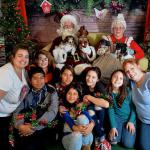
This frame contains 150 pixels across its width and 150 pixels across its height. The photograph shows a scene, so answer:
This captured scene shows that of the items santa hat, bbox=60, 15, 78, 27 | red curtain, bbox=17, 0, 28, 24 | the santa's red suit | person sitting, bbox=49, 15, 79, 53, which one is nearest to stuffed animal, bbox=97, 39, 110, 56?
the santa's red suit

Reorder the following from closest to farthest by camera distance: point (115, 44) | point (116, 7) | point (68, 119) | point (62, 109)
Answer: point (68, 119) < point (62, 109) < point (115, 44) < point (116, 7)

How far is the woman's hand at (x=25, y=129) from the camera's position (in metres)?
2.47

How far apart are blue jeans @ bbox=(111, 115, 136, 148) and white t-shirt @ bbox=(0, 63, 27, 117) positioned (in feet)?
3.25

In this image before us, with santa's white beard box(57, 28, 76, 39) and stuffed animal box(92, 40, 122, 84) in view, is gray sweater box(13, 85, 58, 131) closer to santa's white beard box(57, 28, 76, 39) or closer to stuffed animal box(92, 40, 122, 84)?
stuffed animal box(92, 40, 122, 84)

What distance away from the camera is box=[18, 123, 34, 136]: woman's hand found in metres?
→ 2.47

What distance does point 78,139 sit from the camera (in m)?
2.42

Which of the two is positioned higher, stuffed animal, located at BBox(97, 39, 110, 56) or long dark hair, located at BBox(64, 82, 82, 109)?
stuffed animal, located at BBox(97, 39, 110, 56)

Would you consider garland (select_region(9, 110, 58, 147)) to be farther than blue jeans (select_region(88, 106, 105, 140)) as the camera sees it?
No

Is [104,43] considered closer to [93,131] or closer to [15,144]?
[93,131]

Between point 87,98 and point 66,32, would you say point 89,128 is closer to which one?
point 87,98

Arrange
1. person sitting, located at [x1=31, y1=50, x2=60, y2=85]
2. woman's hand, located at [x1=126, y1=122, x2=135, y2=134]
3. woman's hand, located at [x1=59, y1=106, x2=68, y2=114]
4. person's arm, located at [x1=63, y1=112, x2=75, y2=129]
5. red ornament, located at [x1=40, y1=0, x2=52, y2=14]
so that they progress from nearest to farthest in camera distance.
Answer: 1. person's arm, located at [x1=63, y1=112, x2=75, y2=129]
2. woman's hand, located at [x1=59, y1=106, x2=68, y2=114]
3. woman's hand, located at [x1=126, y1=122, x2=135, y2=134]
4. person sitting, located at [x1=31, y1=50, x2=60, y2=85]
5. red ornament, located at [x1=40, y1=0, x2=52, y2=14]

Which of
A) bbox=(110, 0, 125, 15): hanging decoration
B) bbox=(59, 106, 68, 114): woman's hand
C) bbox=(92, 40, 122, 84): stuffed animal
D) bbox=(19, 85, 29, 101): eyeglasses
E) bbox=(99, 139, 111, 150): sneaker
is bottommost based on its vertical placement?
bbox=(99, 139, 111, 150): sneaker

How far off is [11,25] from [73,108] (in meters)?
1.40

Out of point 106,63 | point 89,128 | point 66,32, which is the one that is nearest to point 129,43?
point 106,63
